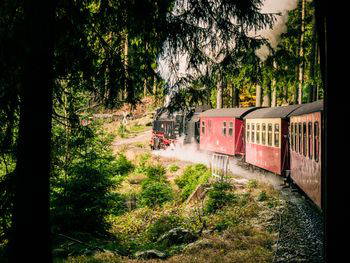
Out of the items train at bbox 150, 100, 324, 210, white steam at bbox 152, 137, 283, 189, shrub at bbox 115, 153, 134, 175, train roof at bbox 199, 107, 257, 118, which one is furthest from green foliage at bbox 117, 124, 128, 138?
train roof at bbox 199, 107, 257, 118

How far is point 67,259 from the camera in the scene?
6480mm

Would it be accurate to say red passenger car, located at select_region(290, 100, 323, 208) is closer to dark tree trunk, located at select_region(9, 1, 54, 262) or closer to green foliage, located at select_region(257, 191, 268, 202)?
green foliage, located at select_region(257, 191, 268, 202)

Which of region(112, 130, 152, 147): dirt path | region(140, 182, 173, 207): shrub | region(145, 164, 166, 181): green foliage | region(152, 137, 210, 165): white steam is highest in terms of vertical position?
region(112, 130, 152, 147): dirt path

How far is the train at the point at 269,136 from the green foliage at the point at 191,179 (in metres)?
2.19

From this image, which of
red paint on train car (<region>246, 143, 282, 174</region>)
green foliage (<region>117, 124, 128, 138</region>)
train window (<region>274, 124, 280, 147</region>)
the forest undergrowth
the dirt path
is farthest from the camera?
green foliage (<region>117, 124, 128, 138</region>)

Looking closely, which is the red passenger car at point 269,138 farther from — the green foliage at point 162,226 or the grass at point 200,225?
the green foliage at point 162,226

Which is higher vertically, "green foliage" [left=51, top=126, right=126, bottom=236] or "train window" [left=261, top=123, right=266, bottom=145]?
"train window" [left=261, top=123, right=266, bottom=145]

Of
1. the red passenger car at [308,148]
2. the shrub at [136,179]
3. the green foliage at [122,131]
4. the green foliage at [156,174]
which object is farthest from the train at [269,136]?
the green foliage at [122,131]

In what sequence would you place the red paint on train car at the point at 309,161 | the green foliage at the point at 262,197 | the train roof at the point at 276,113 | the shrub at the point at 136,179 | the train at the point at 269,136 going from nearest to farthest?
the red paint on train car at the point at 309,161
the train at the point at 269,136
the green foliage at the point at 262,197
the train roof at the point at 276,113
the shrub at the point at 136,179

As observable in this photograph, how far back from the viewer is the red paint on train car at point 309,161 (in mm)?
7339

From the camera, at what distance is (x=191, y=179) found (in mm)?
16219

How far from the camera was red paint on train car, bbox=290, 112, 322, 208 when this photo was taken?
7.34m

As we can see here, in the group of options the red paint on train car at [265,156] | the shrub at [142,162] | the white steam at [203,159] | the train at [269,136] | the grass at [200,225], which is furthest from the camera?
the shrub at [142,162]

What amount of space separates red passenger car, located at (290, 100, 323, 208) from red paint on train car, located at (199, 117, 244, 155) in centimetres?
737
